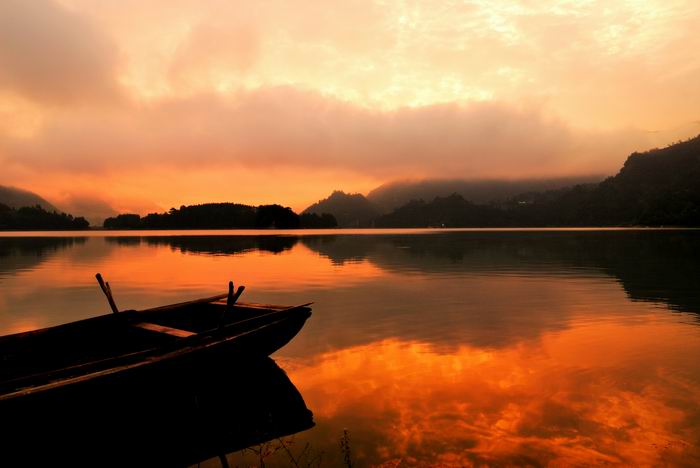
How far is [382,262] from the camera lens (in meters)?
57.1

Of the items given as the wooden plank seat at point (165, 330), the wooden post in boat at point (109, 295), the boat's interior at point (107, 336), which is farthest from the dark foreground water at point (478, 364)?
the wooden post in boat at point (109, 295)

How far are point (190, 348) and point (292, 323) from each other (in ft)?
13.8

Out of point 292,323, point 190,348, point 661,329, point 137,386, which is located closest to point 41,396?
point 137,386

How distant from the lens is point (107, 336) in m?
15.2

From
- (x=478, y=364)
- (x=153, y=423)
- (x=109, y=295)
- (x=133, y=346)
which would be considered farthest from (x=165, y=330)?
(x=478, y=364)

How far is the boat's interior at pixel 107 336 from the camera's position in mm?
12867

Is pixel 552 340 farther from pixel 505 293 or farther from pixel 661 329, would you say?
pixel 505 293

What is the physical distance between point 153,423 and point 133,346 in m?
4.79

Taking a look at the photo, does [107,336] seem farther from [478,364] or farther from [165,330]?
[478,364]

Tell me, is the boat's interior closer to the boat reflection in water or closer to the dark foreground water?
the boat reflection in water

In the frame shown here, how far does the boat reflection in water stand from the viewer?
8859 mm

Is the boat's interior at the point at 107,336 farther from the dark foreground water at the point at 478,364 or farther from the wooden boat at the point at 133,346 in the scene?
the dark foreground water at the point at 478,364

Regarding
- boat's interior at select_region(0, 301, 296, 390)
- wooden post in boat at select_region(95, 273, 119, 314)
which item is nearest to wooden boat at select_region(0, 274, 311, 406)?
boat's interior at select_region(0, 301, 296, 390)

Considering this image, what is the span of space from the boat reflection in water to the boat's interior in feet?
5.11
